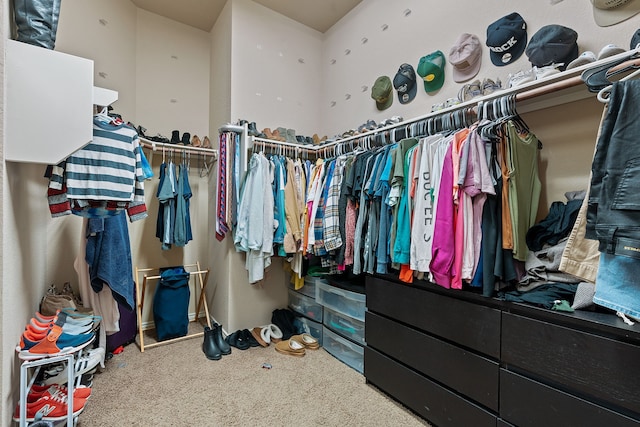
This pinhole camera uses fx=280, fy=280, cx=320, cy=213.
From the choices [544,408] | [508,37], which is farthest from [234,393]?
Answer: [508,37]

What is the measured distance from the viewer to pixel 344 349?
2.26 metres

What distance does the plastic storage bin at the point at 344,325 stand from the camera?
2094mm

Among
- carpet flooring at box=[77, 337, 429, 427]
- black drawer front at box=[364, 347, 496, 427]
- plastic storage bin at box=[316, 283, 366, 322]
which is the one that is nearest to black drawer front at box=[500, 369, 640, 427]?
black drawer front at box=[364, 347, 496, 427]

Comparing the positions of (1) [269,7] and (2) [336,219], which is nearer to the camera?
(2) [336,219]

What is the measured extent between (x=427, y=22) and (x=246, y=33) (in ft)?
5.39

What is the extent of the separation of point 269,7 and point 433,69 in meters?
1.85

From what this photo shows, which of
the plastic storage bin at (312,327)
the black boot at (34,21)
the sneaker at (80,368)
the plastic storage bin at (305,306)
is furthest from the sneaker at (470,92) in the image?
the sneaker at (80,368)

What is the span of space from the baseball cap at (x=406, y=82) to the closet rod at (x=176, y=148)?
5.97 ft

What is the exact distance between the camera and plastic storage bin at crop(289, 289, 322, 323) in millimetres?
2506

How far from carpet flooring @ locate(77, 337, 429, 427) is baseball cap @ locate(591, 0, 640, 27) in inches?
87.6

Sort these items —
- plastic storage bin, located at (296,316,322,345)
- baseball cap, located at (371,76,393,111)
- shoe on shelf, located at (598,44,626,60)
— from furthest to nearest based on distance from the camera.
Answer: plastic storage bin, located at (296,316,322,345) → baseball cap, located at (371,76,393,111) → shoe on shelf, located at (598,44,626,60)

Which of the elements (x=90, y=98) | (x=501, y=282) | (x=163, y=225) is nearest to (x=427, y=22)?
(x=501, y=282)

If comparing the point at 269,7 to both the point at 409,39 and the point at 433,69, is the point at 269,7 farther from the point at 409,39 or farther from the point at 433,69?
the point at 433,69

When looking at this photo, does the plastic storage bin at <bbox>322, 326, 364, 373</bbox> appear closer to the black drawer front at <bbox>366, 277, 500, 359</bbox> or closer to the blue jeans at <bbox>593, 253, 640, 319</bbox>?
the black drawer front at <bbox>366, 277, 500, 359</bbox>
